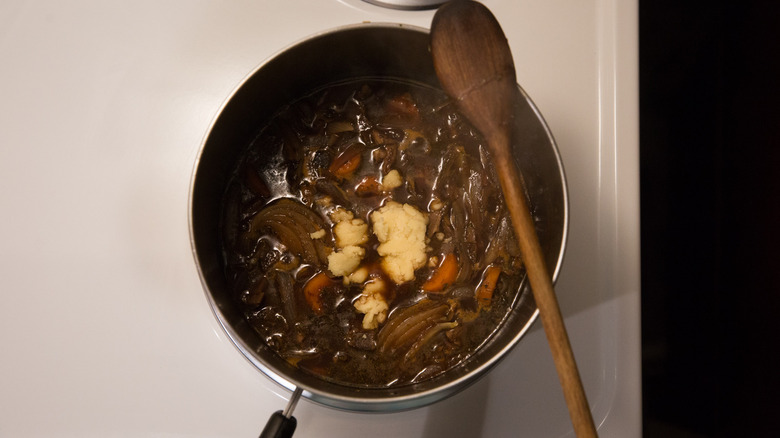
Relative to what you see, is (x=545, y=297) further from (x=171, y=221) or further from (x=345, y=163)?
(x=171, y=221)

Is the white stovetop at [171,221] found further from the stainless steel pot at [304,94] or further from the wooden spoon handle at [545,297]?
the wooden spoon handle at [545,297]

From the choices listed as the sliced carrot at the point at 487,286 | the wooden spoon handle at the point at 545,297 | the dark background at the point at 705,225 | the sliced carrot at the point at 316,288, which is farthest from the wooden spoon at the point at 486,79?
the dark background at the point at 705,225

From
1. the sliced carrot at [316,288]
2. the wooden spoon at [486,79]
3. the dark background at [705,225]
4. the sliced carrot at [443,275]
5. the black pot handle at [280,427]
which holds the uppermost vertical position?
the dark background at [705,225]

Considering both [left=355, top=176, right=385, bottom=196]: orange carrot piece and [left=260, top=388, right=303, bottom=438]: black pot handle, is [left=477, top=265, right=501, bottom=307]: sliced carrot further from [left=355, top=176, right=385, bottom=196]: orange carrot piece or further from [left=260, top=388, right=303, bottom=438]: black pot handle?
[left=260, top=388, right=303, bottom=438]: black pot handle

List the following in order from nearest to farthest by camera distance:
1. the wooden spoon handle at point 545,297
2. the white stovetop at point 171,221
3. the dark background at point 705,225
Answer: the wooden spoon handle at point 545,297 < the white stovetop at point 171,221 < the dark background at point 705,225

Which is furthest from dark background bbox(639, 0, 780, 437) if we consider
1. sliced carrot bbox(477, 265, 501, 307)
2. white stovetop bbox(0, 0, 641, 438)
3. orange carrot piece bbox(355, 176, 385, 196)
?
orange carrot piece bbox(355, 176, 385, 196)

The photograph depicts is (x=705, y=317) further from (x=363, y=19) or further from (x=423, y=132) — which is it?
(x=363, y=19)
